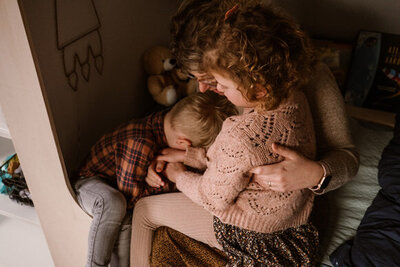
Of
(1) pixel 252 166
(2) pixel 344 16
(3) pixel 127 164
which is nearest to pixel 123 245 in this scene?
(3) pixel 127 164

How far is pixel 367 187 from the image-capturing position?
1151 mm

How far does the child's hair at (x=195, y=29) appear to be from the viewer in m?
0.71

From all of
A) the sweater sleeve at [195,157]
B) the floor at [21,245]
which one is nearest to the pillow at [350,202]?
the sweater sleeve at [195,157]

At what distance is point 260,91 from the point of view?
72 centimetres

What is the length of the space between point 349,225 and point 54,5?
110 centimetres

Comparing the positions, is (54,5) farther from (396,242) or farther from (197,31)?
(396,242)

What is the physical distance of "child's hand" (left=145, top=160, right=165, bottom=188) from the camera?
41.0 inches

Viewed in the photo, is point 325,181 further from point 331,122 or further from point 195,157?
point 195,157

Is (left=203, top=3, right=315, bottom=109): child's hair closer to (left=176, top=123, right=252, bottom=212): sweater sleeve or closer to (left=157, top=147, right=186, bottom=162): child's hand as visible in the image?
(left=176, top=123, right=252, bottom=212): sweater sleeve

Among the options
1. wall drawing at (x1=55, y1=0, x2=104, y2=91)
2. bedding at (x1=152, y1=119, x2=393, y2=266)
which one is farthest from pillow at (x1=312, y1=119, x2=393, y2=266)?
wall drawing at (x1=55, y1=0, x2=104, y2=91)

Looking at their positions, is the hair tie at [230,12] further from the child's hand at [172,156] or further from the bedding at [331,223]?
the bedding at [331,223]

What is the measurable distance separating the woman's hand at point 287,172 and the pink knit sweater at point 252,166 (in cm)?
2

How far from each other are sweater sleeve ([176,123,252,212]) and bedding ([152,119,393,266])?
204 millimetres

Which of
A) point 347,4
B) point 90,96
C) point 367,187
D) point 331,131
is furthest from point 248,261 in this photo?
point 347,4
